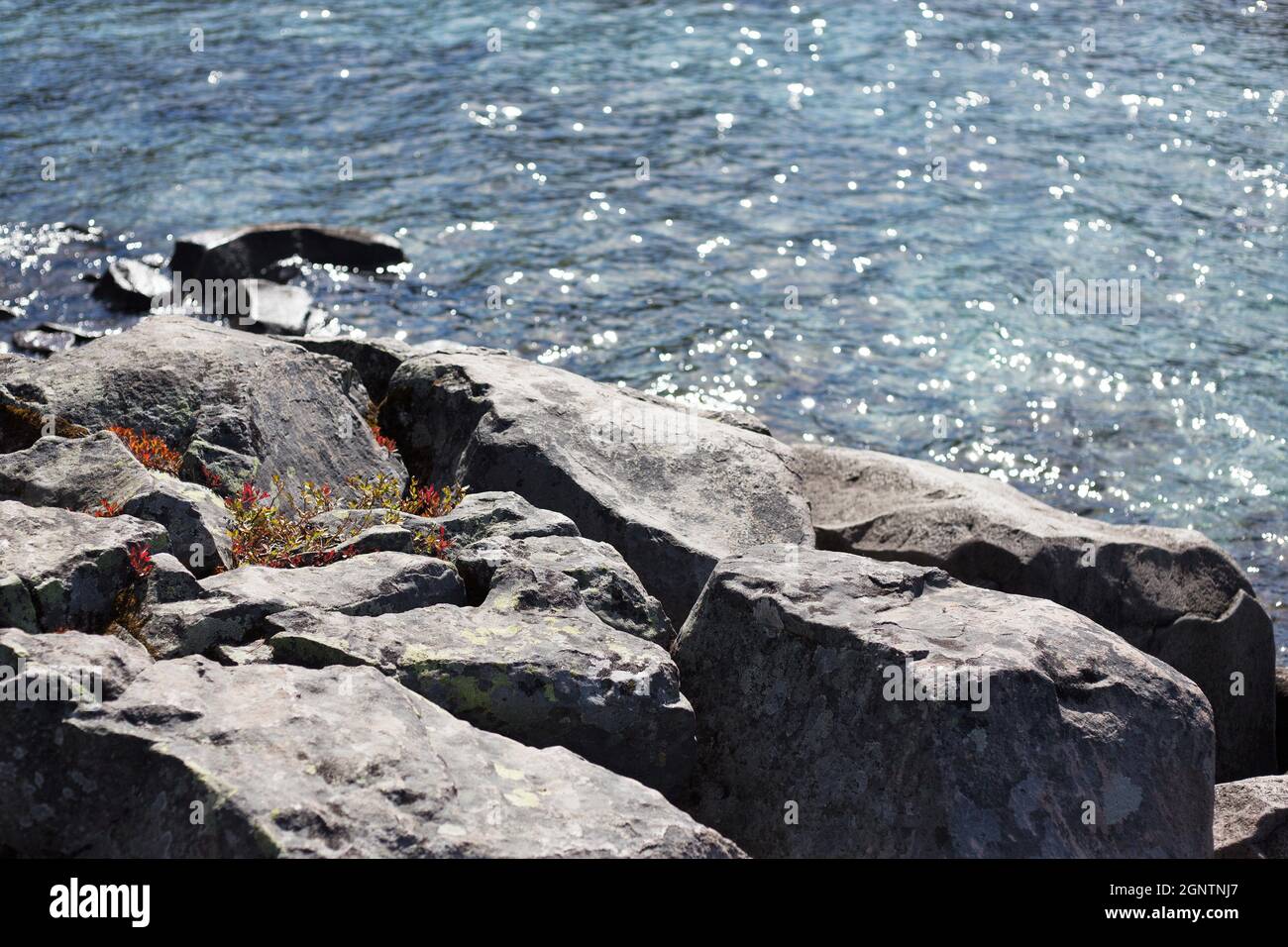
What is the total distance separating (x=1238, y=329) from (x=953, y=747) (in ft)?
60.4

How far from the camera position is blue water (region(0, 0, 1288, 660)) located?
22.5 m

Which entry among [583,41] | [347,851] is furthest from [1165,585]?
[583,41]

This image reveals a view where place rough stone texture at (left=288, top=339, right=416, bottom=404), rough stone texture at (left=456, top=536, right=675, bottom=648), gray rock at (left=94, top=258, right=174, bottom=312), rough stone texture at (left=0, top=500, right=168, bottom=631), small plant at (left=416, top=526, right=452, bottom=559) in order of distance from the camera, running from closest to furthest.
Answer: rough stone texture at (left=0, top=500, right=168, bottom=631) → rough stone texture at (left=456, top=536, right=675, bottom=648) → small plant at (left=416, top=526, right=452, bottom=559) → rough stone texture at (left=288, top=339, right=416, bottom=404) → gray rock at (left=94, top=258, right=174, bottom=312)

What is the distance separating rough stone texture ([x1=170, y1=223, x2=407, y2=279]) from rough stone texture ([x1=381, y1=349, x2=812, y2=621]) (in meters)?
11.6

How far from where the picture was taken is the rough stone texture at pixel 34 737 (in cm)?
778

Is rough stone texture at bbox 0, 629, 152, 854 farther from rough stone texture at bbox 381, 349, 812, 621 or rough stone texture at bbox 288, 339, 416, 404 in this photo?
rough stone texture at bbox 288, 339, 416, 404

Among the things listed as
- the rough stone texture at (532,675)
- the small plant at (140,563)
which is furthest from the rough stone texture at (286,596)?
the small plant at (140,563)

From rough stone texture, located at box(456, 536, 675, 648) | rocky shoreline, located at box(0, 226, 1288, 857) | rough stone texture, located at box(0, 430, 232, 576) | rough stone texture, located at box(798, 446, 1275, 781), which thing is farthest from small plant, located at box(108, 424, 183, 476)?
rough stone texture, located at box(798, 446, 1275, 781)

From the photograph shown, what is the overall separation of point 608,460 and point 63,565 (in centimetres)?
589

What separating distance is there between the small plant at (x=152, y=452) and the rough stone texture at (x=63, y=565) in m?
2.29

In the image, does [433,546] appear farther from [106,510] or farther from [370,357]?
[370,357]

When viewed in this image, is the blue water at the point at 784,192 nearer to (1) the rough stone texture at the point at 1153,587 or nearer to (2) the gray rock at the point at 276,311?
(2) the gray rock at the point at 276,311
